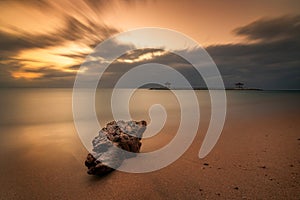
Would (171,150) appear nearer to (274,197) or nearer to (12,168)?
(274,197)

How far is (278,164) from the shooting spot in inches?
198

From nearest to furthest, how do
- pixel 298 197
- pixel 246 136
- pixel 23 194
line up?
pixel 298 197 < pixel 23 194 < pixel 246 136

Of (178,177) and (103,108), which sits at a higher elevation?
(103,108)

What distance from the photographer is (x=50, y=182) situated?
15.0ft

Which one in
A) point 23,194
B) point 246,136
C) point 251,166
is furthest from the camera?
point 246,136

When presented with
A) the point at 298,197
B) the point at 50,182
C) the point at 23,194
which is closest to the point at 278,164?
the point at 298,197

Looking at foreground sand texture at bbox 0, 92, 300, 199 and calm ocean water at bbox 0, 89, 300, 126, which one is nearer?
foreground sand texture at bbox 0, 92, 300, 199

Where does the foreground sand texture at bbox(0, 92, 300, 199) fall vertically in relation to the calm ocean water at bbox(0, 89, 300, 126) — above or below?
below

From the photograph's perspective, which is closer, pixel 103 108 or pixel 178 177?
pixel 178 177

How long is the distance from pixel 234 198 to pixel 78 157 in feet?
17.3

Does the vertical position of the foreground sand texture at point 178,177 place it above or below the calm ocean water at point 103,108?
below

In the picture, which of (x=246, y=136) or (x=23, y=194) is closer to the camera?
(x=23, y=194)

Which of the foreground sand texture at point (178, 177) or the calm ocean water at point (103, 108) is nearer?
the foreground sand texture at point (178, 177)

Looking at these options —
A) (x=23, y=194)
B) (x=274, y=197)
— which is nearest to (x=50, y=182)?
(x=23, y=194)
